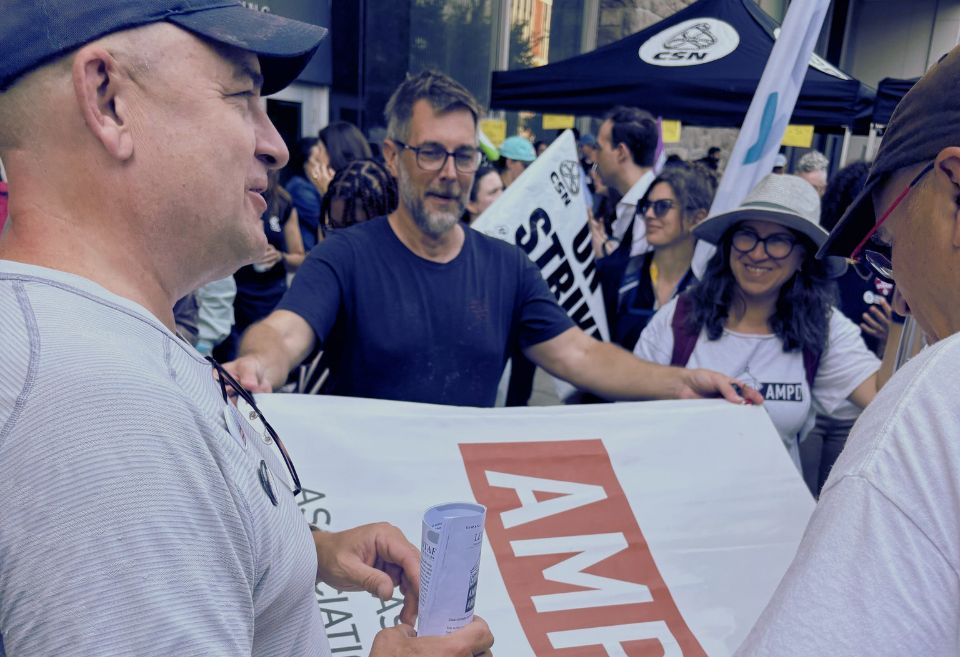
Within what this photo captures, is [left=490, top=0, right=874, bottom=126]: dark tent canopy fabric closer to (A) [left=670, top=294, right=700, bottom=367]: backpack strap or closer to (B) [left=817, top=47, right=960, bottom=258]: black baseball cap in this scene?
(A) [left=670, top=294, right=700, bottom=367]: backpack strap

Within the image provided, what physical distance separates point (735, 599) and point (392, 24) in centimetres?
897

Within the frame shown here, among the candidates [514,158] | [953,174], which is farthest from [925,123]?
[514,158]

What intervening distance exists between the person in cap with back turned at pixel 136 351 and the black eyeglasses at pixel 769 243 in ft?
6.98

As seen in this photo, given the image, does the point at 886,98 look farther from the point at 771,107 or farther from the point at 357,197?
the point at 357,197

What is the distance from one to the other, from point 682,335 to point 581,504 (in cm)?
104

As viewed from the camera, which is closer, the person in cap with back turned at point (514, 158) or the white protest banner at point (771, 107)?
the white protest banner at point (771, 107)

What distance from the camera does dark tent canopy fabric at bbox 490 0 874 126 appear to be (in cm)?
570

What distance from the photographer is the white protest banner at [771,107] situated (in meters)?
3.54

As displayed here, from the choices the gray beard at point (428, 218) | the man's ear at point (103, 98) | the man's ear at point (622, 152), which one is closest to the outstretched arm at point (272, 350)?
the gray beard at point (428, 218)

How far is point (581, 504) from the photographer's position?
2.15 metres

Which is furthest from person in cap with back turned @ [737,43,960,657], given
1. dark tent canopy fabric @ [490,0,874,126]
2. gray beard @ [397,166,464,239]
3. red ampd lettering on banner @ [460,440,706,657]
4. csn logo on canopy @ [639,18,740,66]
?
csn logo on canopy @ [639,18,740,66]

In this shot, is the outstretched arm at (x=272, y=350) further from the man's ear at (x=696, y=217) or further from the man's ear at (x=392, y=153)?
the man's ear at (x=696, y=217)

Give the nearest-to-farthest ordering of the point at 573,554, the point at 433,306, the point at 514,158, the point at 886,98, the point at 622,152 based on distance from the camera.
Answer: the point at 573,554, the point at 433,306, the point at 622,152, the point at 886,98, the point at 514,158

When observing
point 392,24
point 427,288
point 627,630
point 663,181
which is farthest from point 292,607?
point 392,24
